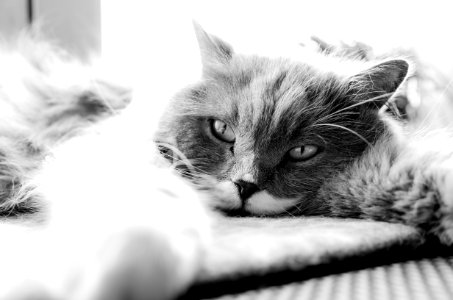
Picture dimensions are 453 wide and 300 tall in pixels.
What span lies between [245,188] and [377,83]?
42 cm

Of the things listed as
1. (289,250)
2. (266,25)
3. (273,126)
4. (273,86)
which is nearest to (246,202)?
(273,126)

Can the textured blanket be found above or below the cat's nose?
above

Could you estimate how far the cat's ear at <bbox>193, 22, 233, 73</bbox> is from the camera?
1225 millimetres

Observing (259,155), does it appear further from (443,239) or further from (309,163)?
(443,239)

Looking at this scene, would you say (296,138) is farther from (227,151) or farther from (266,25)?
(266,25)

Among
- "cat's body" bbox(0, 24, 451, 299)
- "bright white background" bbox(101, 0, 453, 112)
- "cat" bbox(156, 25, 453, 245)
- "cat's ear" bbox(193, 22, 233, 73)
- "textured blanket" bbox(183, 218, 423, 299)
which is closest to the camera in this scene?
"textured blanket" bbox(183, 218, 423, 299)

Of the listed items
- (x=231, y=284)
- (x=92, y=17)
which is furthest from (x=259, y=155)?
(x=92, y=17)

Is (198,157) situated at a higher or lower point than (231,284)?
lower

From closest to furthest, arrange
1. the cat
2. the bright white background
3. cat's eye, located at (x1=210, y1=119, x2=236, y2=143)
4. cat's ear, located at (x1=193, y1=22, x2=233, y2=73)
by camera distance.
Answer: the cat → cat's eye, located at (x1=210, y1=119, x2=236, y2=143) → cat's ear, located at (x1=193, y1=22, x2=233, y2=73) → the bright white background

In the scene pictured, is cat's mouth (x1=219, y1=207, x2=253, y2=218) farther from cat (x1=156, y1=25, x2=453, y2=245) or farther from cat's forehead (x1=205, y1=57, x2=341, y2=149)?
cat's forehead (x1=205, y1=57, x2=341, y2=149)

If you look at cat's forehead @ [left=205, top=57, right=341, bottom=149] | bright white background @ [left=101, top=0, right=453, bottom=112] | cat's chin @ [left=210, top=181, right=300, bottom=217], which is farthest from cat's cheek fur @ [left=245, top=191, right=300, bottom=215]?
bright white background @ [left=101, top=0, right=453, bottom=112]

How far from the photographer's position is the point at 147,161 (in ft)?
3.30

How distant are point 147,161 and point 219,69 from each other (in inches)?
12.5

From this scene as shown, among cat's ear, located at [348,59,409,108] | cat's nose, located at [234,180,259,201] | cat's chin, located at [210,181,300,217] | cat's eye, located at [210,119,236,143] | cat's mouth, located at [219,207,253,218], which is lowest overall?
cat's mouth, located at [219,207,253,218]
